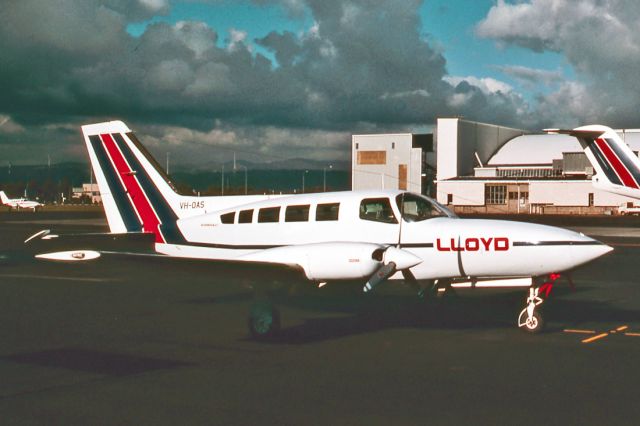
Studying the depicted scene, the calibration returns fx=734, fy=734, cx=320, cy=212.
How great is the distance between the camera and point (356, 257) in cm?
1240

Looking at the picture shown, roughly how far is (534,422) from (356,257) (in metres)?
4.92

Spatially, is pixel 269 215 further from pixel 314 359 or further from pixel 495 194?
pixel 495 194

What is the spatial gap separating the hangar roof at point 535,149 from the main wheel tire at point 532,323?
91.9 meters

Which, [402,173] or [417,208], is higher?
[402,173]

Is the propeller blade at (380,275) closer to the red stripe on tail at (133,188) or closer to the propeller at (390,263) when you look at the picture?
the propeller at (390,263)

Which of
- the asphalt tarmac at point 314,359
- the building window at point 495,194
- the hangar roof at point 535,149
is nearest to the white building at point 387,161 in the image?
the building window at point 495,194

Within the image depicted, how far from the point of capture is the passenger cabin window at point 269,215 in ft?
48.3

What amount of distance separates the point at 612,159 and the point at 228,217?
78.0 ft

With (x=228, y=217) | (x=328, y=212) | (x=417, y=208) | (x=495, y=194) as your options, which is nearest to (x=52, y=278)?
(x=228, y=217)

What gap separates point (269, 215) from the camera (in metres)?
14.8

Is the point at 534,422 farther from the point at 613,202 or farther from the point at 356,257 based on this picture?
the point at 613,202

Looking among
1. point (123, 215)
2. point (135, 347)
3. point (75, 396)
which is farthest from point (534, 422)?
point (123, 215)

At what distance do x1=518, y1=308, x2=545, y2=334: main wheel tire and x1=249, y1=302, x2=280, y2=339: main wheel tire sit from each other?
A: 4.67 m

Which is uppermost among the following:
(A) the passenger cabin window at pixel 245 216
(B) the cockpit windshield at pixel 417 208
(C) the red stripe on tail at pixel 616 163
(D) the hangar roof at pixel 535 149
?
(D) the hangar roof at pixel 535 149
